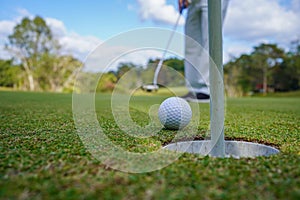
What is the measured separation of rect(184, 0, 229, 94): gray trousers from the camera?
7.99 meters

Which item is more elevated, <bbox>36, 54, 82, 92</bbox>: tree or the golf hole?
<bbox>36, 54, 82, 92</bbox>: tree

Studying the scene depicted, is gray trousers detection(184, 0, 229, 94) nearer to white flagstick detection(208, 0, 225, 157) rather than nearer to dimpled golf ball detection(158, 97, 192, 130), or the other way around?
dimpled golf ball detection(158, 97, 192, 130)

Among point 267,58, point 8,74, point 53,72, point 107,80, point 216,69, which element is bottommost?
point 216,69

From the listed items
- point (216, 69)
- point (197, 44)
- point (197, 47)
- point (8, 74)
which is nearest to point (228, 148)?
point (216, 69)

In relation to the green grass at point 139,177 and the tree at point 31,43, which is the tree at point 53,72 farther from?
the green grass at point 139,177

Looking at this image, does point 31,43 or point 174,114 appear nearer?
point 174,114

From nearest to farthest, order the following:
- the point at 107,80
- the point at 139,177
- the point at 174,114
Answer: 1. the point at 139,177
2. the point at 174,114
3. the point at 107,80

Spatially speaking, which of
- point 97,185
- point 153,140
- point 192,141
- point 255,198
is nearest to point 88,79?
point 153,140

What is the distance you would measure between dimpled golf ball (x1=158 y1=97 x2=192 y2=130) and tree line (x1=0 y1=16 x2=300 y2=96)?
27.1m

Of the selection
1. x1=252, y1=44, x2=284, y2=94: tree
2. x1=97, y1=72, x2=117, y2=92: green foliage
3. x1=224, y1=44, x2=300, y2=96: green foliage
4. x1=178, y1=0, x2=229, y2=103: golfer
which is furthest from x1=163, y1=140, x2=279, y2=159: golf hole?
x1=252, y1=44, x2=284, y2=94: tree

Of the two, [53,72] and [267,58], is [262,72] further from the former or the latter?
[53,72]

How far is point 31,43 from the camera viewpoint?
3234 cm

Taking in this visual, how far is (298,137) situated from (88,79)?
213cm

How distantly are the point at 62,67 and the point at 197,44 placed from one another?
87.3ft
